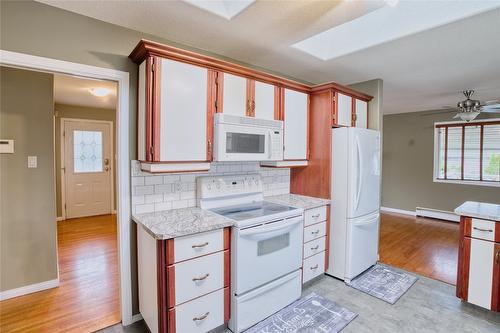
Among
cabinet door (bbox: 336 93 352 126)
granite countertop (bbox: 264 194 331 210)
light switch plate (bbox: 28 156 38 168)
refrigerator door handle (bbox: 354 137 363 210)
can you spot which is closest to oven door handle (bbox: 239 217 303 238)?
granite countertop (bbox: 264 194 331 210)

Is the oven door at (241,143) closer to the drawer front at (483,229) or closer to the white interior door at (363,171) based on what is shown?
the white interior door at (363,171)

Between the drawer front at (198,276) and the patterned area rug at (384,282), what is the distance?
65.2 inches

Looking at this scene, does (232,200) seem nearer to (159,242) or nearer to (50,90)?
(159,242)

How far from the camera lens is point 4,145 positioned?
8.09 feet

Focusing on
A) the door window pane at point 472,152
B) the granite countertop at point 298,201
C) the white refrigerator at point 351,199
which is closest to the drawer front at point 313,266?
the white refrigerator at point 351,199

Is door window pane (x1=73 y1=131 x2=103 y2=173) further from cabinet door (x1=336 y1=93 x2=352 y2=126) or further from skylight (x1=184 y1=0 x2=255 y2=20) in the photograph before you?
cabinet door (x1=336 y1=93 x2=352 y2=126)

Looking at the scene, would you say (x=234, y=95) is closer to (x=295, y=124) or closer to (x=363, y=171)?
(x=295, y=124)

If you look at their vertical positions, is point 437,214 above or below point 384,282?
above

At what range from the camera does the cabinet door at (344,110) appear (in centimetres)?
297

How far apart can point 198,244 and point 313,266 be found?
1492 mm

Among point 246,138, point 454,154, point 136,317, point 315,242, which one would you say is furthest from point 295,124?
point 454,154

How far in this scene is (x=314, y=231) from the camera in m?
2.73

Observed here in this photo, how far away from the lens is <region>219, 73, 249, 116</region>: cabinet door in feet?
7.39

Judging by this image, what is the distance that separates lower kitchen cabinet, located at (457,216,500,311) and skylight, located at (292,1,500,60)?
171 cm
